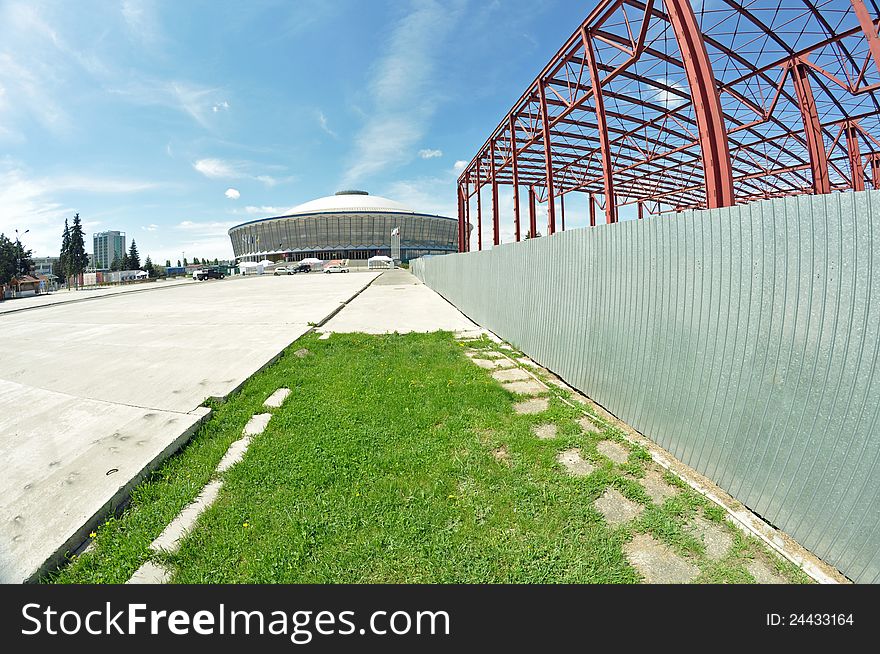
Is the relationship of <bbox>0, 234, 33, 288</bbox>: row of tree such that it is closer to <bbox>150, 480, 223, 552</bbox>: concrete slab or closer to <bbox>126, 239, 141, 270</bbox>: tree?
<bbox>126, 239, 141, 270</bbox>: tree

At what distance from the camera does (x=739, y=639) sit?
179cm

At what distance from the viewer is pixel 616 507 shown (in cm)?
269

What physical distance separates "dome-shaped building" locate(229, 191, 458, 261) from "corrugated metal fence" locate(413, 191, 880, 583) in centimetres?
9404

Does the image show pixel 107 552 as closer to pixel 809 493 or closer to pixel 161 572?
pixel 161 572

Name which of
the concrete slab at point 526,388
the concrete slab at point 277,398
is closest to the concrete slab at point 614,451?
the concrete slab at point 526,388

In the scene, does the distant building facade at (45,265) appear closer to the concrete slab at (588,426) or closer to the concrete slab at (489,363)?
the concrete slab at (489,363)

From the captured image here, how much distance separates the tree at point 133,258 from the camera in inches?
3642

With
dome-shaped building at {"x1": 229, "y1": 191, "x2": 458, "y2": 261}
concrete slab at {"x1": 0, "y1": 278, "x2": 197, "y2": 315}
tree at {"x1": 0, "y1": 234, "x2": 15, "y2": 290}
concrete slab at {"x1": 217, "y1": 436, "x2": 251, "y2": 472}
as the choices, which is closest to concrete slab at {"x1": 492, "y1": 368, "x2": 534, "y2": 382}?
concrete slab at {"x1": 217, "y1": 436, "x2": 251, "y2": 472}

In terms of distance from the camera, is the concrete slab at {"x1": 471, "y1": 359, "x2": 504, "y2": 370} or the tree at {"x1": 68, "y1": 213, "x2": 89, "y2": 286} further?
the tree at {"x1": 68, "y1": 213, "x2": 89, "y2": 286}

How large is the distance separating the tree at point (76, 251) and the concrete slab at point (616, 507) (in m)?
86.8

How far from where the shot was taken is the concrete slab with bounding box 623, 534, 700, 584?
208cm

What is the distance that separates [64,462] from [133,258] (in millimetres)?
119781

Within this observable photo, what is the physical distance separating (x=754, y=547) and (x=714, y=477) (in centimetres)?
77

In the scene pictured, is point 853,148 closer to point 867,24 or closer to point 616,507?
point 867,24
